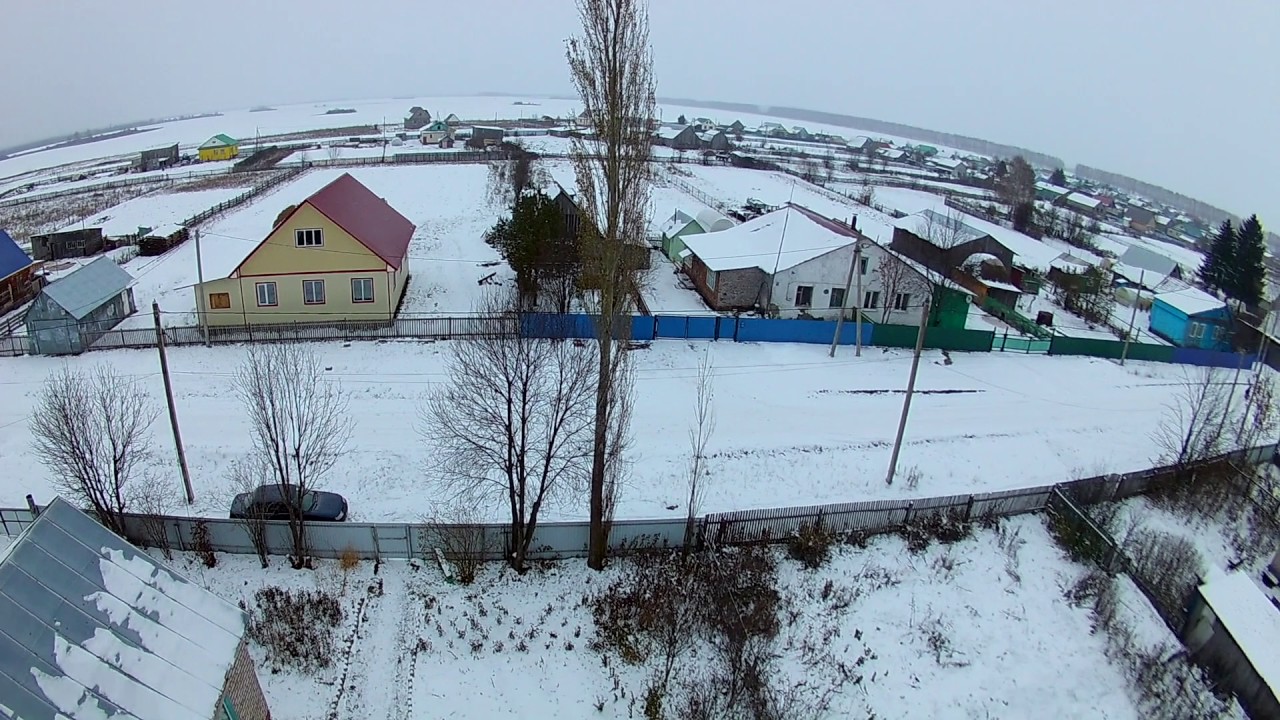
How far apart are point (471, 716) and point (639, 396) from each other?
1399cm

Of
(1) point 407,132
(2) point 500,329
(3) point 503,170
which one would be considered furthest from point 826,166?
(2) point 500,329

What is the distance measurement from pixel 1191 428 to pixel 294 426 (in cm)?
2606

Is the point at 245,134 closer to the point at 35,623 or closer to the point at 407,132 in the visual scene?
the point at 407,132

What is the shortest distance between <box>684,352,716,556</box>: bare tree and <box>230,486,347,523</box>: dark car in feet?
29.2

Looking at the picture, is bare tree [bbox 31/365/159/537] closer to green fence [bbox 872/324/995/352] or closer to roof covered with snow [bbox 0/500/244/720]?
roof covered with snow [bbox 0/500/244/720]

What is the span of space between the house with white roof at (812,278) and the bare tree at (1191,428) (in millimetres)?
11065

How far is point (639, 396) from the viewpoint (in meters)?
25.7

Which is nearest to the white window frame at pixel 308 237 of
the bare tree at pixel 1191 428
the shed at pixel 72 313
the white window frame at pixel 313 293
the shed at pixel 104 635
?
the white window frame at pixel 313 293

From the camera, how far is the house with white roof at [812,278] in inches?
1357

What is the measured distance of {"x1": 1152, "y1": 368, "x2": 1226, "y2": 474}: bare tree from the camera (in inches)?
866

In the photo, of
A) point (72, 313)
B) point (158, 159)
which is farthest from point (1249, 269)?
point (158, 159)

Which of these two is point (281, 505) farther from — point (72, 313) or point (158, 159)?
point (158, 159)

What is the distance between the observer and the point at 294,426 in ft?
58.2

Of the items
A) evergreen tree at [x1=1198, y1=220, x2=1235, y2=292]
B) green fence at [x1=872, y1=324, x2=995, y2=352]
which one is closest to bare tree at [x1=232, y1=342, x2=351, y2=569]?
green fence at [x1=872, y1=324, x2=995, y2=352]
